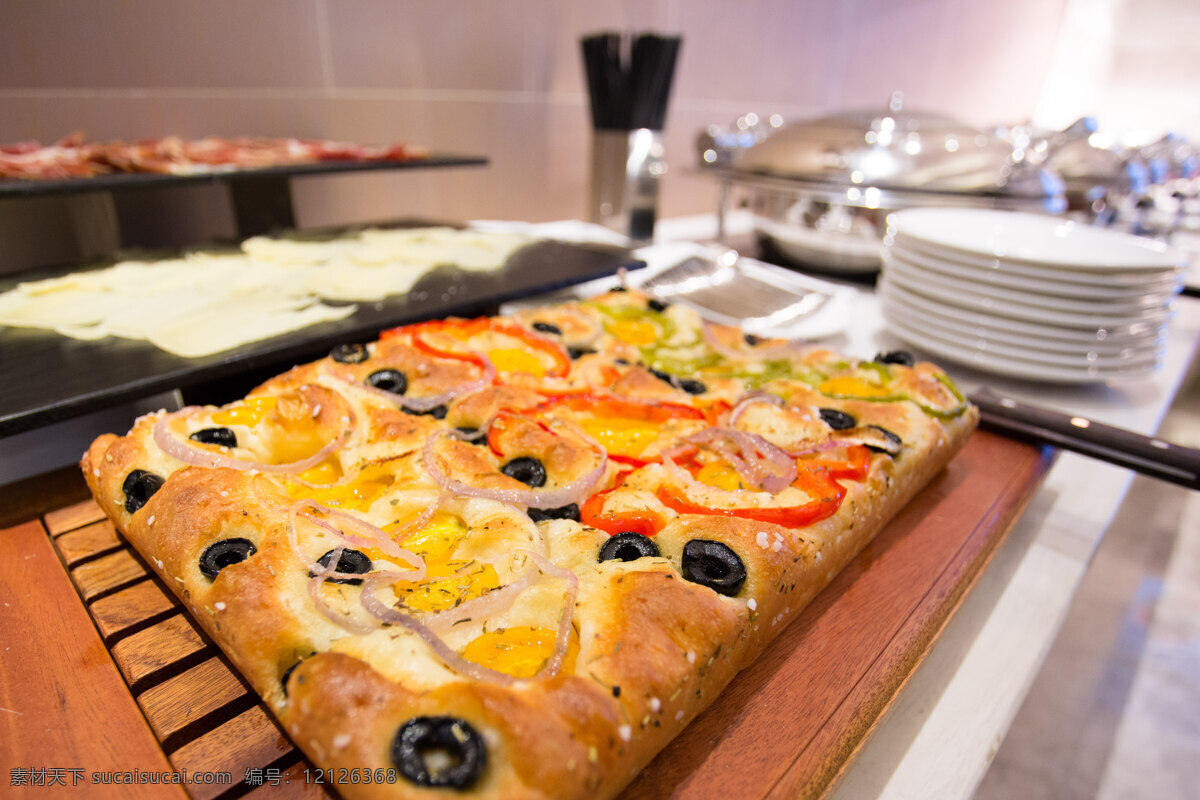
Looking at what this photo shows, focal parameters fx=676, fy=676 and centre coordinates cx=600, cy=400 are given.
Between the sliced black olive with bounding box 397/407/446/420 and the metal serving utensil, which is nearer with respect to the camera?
the sliced black olive with bounding box 397/407/446/420

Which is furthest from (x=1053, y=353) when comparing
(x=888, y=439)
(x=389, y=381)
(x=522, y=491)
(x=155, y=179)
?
(x=155, y=179)

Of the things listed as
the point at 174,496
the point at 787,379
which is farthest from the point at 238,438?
the point at 787,379

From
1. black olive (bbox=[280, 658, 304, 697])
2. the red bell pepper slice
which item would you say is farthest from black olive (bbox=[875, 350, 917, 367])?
black olive (bbox=[280, 658, 304, 697])

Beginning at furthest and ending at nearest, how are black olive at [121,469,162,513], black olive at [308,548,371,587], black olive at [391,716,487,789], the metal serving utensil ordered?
the metal serving utensil
black olive at [121,469,162,513]
black olive at [308,548,371,587]
black olive at [391,716,487,789]

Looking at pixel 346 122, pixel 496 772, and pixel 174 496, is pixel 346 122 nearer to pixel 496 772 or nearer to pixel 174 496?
pixel 174 496

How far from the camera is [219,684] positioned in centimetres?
74

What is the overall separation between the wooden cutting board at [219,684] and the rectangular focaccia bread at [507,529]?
5 cm

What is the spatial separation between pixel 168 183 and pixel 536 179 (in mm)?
1888

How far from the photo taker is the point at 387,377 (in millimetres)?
1201

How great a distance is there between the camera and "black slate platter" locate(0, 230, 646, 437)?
1.07 meters

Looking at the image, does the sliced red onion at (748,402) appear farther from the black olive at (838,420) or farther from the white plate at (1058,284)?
the white plate at (1058,284)

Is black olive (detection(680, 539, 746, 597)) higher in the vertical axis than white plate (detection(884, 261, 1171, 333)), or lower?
lower

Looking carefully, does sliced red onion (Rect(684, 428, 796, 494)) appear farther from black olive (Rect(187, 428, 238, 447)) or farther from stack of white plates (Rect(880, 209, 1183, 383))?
stack of white plates (Rect(880, 209, 1183, 383))

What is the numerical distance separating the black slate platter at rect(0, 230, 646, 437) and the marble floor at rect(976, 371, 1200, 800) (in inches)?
71.1
